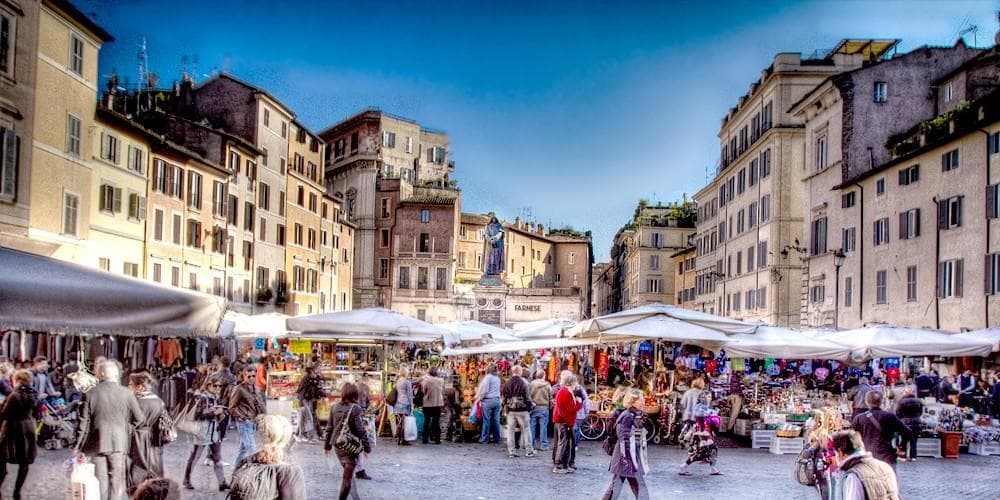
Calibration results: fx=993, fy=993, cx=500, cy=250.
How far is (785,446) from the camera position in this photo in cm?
2009

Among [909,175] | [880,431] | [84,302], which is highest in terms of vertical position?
[909,175]

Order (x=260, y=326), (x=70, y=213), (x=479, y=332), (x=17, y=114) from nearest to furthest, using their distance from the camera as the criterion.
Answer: (x=260, y=326) → (x=17, y=114) → (x=70, y=213) → (x=479, y=332)

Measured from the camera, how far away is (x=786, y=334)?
22.6 m

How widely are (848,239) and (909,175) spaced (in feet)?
20.2

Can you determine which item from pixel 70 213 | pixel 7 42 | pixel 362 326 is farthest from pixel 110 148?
pixel 362 326

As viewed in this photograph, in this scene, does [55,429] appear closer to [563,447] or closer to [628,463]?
[563,447]

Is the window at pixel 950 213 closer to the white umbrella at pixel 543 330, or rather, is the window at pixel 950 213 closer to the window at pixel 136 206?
the white umbrella at pixel 543 330

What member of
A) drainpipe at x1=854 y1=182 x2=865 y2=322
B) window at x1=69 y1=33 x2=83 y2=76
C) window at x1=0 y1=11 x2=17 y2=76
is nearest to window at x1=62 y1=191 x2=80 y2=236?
window at x1=69 y1=33 x2=83 y2=76

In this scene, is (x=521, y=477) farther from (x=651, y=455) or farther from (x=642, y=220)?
(x=642, y=220)

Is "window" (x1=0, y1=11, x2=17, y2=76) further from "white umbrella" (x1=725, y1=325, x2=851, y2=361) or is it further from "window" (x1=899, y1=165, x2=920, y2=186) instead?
"window" (x1=899, y1=165, x2=920, y2=186)

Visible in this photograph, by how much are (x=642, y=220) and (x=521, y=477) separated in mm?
77742

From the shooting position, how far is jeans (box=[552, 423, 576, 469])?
1602 centimetres

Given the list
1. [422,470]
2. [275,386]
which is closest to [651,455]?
[422,470]

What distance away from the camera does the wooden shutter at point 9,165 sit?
26.0 meters
